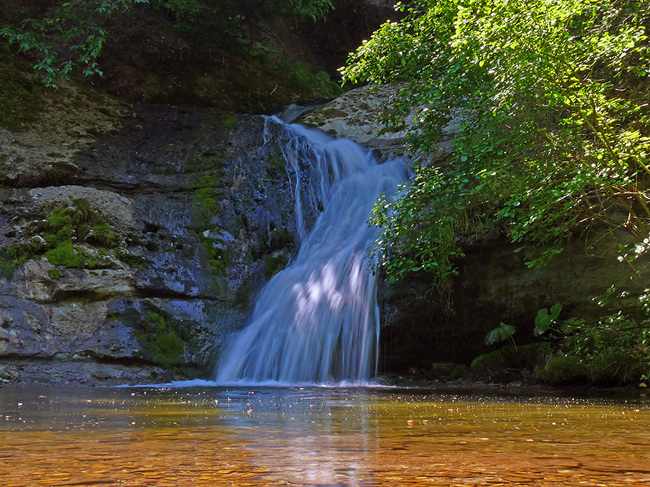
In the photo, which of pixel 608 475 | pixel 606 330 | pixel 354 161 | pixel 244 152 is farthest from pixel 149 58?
pixel 608 475

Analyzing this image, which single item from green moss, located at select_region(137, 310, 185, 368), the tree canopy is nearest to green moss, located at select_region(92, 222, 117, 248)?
green moss, located at select_region(137, 310, 185, 368)

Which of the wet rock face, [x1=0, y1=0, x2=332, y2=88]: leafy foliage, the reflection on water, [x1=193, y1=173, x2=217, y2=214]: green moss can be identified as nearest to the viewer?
the reflection on water

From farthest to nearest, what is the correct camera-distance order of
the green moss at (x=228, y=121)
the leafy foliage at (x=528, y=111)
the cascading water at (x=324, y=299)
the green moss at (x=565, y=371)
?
the green moss at (x=228, y=121) < the cascading water at (x=324, y=299) < the green moss at (x=565, y=371) < the leafy foliage at (x=528, y=111)

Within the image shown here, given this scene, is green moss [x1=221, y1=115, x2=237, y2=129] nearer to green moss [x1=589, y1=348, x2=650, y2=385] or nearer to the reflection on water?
green moss [x1=589, y1=348, x2=650, y2=385]

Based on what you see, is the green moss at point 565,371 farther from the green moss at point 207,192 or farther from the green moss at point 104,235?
the green moss at point 104,235

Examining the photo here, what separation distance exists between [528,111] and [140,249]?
669 centimetres

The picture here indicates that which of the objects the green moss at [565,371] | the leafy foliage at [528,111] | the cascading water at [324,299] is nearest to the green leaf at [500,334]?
the green moss at [565,371]

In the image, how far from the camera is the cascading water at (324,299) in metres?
8.94

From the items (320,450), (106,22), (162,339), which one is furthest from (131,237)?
(320,450)

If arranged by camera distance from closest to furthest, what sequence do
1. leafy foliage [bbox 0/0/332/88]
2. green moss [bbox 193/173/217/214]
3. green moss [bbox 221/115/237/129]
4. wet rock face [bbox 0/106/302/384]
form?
wet rock face [bbox 0/106/302/384] < green moss [bbox 193/173/217/214] < leafy foliage [bbox 0/0/332/88] < green moss [bbox 221/115/237/129]

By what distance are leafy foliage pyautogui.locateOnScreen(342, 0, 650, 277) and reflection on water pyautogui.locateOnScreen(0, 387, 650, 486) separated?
360cm

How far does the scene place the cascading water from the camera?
8.94 m

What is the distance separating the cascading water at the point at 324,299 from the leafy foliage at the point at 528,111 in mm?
1139

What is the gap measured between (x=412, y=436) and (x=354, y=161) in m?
10.8
